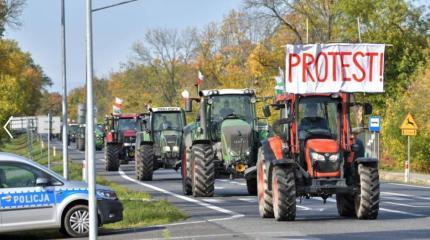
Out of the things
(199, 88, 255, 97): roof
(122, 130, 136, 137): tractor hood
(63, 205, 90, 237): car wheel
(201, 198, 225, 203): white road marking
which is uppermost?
(199, 88, 255, 97): roof

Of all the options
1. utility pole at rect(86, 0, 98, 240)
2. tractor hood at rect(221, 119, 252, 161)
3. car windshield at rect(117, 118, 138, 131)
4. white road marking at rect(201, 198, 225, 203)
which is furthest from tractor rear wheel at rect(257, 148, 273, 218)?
car windshield at rect(117, 118, 138, 131)

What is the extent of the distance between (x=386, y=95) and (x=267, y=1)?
10.2 meters

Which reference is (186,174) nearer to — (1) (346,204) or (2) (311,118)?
(1) (346,204)

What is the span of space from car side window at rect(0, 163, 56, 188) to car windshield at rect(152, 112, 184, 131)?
2087 centimetres

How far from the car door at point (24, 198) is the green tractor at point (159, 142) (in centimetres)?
1794

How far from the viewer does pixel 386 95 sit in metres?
61.8

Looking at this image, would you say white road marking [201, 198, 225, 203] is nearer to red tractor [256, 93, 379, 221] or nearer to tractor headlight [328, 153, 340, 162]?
red tractor [256, 93, 379, 221]

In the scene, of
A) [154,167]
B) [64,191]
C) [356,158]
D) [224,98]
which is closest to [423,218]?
[356,158]

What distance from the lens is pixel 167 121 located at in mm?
38594

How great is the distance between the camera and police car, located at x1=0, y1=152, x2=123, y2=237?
56.1 feet

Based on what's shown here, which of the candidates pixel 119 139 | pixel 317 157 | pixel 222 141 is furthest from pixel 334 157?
pixel 119 139

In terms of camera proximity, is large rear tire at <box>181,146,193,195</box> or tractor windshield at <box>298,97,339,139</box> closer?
tractor windshield at <box>298,97,339,139</box>

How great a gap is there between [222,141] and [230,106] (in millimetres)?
1221

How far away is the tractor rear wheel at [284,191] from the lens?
18375 millimetres
